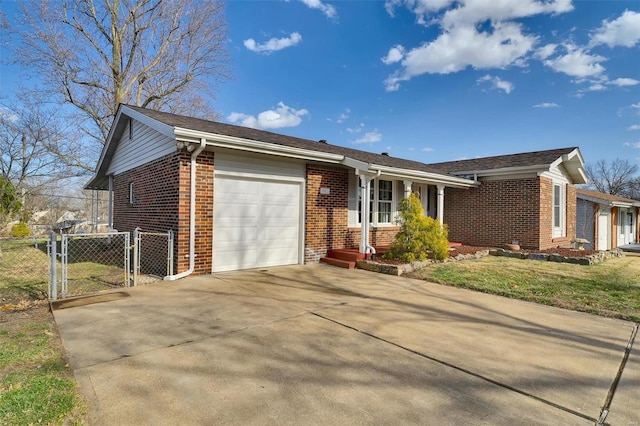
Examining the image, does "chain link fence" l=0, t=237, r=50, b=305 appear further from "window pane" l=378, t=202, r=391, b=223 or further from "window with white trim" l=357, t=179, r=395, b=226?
"window pane" l=378, t=202, r=391, b=223

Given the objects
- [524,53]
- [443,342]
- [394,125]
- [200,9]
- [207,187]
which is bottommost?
[443,342]

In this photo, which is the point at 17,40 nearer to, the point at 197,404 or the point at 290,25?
the point at 290,25

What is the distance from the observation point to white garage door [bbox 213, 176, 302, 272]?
24.5 ft

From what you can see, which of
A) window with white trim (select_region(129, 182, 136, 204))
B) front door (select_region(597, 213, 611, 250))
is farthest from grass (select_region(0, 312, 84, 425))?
front door (select_region(597, 213, 611, 250))

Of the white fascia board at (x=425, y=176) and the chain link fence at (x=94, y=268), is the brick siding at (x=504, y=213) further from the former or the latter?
the chain link fence at (x=94, y=268)

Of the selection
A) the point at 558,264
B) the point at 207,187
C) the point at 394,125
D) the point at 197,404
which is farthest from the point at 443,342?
the point at 394,125

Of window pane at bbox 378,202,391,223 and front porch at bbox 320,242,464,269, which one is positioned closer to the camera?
front porch at bbox 320,242,464,269

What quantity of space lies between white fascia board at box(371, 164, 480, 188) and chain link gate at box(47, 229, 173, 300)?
18.5 ft

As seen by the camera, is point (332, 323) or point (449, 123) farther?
point (449, 123)

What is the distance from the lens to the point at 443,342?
3.66 meters

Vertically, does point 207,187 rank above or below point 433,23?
below

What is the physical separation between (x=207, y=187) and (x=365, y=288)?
3942 mm

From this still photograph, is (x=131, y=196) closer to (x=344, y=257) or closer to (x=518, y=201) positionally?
(x=344, y=257)

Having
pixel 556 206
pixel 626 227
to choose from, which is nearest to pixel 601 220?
pixel 626 227
